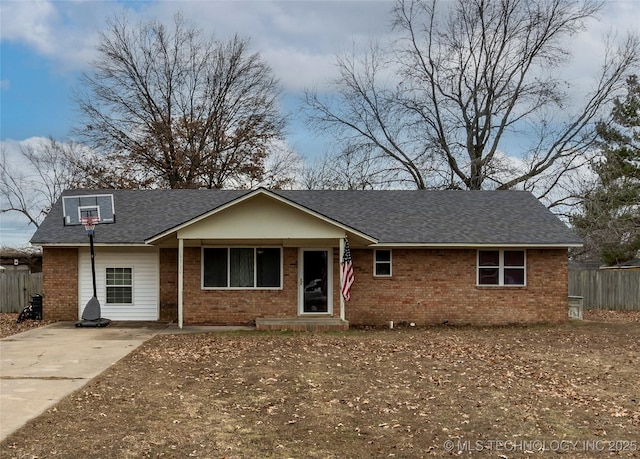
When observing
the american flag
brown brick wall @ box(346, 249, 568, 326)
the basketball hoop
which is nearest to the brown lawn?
the american flag

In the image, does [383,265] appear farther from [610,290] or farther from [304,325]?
[610,290]

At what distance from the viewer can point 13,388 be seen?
9.16 metres

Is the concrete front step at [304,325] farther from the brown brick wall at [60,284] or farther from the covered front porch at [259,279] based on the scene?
the brown brick wall at [60,284]

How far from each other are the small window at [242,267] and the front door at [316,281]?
0.78 meters

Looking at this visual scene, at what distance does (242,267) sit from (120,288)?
3990 mm

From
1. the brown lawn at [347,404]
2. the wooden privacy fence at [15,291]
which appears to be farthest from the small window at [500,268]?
the wooden privacy fence at [15,291]

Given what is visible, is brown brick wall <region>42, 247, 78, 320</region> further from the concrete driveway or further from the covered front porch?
the covered front porch

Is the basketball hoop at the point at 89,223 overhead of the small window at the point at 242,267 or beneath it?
overhead

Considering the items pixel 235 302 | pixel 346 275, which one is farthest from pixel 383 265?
pixel 235 302

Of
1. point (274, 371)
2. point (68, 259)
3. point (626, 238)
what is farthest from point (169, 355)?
point (626, 238)

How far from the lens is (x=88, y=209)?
60.2 ft

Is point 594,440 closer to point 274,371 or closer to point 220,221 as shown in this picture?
point 274,371

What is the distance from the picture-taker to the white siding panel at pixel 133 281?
61.4 feet

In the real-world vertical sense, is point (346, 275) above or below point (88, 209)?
below
